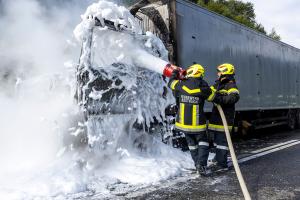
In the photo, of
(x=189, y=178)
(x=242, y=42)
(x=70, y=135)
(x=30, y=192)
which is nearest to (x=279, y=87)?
(x=242, y=42)

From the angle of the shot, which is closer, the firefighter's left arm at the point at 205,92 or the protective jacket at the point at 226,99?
the firefighter's left arm at the point at 205,92

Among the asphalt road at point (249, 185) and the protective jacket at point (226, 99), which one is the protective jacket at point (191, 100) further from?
the asphalt road at point (249, 185)

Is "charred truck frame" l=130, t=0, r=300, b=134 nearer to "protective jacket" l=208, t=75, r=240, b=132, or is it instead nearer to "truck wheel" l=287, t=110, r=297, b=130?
"truck wheel" l=287, t=110, r=297, b=130

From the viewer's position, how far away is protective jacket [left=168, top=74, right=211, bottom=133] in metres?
5.05

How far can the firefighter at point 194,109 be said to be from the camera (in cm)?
503

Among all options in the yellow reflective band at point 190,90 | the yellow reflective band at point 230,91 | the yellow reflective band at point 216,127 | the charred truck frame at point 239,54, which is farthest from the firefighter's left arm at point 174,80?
the charred truck frame at point 239,54

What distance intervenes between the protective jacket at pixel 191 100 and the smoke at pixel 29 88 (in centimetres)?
152

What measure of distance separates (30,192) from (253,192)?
97.6 inches

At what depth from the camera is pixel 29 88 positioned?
4.93 meters

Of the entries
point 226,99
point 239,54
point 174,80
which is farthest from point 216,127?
point 239,54

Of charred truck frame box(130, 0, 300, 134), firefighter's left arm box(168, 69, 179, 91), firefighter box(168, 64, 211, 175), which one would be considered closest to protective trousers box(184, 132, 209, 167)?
firefighter box(168, 64, 211, 175)

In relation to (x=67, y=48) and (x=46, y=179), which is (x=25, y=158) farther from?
(x=67, y=48)

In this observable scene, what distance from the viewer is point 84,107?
485cm

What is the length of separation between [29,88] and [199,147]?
A: 97.3 inches
